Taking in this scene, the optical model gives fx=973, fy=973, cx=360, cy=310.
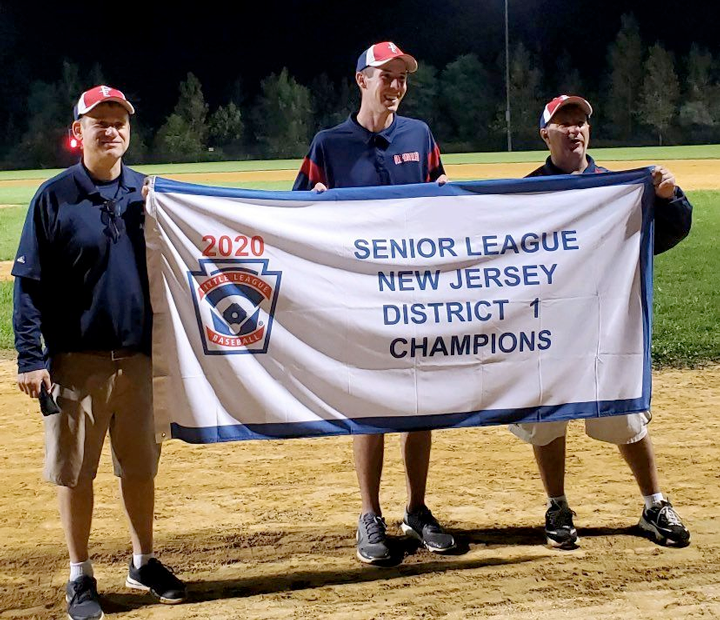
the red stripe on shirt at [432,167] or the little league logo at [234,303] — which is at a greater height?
the red stripe on shirt at [432,167]

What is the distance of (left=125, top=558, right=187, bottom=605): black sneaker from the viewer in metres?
4.15

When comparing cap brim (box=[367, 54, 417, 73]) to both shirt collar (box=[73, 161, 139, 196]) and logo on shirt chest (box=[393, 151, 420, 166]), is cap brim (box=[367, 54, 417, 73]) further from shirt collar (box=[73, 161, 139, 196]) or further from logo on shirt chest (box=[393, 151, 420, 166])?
shirt collar (box=[73, 161, 139, 196])

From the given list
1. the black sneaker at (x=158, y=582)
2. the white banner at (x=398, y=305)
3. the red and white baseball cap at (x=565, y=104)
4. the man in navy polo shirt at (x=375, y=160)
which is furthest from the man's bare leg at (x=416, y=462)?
the red and white baseball cap at (x=565, y=104)

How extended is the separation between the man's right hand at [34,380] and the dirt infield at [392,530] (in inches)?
38.0

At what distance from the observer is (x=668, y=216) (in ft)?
15.1

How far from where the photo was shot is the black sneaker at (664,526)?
456 centimetres

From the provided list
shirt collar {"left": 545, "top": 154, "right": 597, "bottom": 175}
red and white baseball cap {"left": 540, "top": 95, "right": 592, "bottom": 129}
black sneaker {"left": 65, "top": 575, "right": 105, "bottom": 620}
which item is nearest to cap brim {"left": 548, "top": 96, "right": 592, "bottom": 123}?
red and white baseball cap {"left": 540, "top": 95, "right": 592, "bottom": 129}

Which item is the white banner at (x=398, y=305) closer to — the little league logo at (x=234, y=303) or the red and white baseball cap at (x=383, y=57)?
the little league logo at (x=234, y=303)

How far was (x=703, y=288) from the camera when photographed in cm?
1255

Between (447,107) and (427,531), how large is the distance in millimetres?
65891

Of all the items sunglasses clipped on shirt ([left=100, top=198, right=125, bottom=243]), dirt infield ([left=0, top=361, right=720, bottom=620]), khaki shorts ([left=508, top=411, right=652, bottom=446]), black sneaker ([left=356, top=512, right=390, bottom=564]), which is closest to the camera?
sunglasses clipped on shirt ([left=100, top=198, right=125, bottom=243])

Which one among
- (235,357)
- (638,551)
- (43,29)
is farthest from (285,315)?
(43,29)

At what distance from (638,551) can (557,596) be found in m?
0.66

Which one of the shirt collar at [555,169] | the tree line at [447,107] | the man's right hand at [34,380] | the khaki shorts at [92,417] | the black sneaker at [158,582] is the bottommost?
the black sneaker at [158,582]
